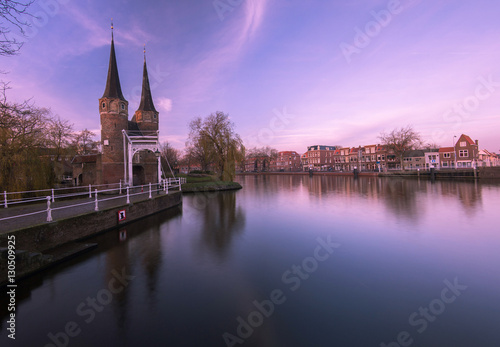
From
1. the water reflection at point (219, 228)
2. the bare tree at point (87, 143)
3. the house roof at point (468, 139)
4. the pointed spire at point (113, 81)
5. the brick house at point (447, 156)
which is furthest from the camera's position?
the brick house at point (447, 156)

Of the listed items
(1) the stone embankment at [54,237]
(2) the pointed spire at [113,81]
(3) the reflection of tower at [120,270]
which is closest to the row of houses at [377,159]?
(2) the pointed spire at [113,81]

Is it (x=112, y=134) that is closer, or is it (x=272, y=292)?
(x=272, y=292)

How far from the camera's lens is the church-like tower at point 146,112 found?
29000 mm

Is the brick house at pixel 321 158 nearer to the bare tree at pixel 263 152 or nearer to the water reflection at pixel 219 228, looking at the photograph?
the bare tree at pixel 263 152

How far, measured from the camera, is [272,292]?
5523mm

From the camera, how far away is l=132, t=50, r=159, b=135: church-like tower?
29000 millimetres

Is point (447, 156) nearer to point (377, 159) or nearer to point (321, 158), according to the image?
point (377, 159)

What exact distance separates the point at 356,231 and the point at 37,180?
66.0ft

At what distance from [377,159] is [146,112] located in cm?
6397

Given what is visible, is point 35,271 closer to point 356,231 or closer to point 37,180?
point 356,231

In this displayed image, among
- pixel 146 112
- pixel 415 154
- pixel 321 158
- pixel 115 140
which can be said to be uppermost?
pixel 146 112

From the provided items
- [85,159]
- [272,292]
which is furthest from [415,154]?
[85,159]

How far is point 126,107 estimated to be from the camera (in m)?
24.0

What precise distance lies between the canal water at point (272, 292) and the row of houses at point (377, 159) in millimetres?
46606
